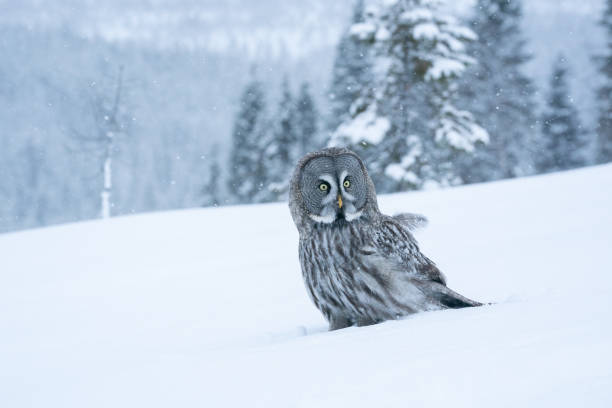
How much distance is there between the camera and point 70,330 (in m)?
4.24

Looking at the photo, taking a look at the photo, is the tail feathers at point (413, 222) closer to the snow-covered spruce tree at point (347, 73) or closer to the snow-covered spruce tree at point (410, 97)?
the snow-covered spruce tree at point (410, 97)

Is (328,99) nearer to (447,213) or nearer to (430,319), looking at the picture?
(447,213)

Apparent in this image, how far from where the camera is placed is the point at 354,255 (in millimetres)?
2814

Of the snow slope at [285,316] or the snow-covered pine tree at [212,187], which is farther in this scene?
the snow-covered pine tree at [212,187]

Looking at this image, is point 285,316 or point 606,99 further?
point 606,99

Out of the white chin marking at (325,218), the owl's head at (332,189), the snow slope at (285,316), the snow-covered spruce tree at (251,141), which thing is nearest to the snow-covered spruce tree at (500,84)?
the snow-covered spruce tree at (251,141)

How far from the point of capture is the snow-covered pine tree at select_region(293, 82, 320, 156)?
22.3m

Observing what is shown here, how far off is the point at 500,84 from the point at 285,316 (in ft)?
64.6

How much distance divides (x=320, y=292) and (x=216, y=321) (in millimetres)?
1359

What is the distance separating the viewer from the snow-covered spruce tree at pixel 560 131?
22.6 metres

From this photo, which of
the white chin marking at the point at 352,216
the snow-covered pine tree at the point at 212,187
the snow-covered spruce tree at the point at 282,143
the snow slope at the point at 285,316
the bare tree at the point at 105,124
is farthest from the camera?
the snow-covered pine tree at the point at 212,187

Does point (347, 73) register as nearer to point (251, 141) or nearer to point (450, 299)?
point (251, 141)

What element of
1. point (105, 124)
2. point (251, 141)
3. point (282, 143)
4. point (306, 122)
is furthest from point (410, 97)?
point (105, 124)

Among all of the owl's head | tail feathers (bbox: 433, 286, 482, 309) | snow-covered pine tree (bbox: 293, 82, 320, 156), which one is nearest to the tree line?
snow-covered pine tree (bbox: 293, 82, 320, 156)
